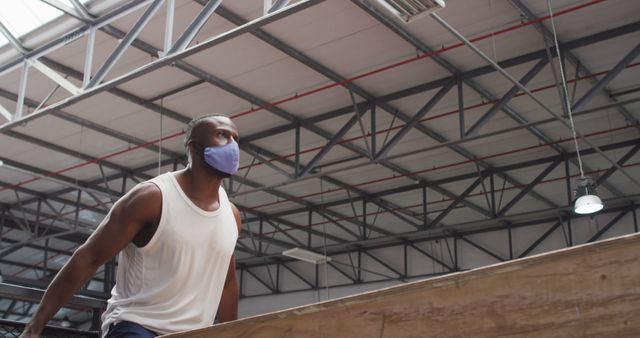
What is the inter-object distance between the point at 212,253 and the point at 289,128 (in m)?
11.1

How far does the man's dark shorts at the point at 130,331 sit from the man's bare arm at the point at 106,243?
0.18 meters

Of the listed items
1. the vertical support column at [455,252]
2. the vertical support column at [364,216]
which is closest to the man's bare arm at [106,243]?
the vertical support column at [364,216]

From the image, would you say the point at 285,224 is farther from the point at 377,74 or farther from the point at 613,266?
the point at 613,266

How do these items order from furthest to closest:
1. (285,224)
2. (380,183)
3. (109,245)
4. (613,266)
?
(285,224)
(380,183)
(109,245)
(613,266)

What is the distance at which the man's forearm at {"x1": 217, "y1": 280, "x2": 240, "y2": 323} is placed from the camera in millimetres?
2826

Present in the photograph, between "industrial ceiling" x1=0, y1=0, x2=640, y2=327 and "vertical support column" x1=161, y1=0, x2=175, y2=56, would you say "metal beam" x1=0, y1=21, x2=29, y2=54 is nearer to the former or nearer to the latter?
"industrial ceiling" x1=0, y1=0, x2=640, y2=327

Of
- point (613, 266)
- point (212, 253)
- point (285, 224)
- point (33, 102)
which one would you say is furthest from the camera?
point (285, 224)

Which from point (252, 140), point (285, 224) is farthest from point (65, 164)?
point (285, 224)

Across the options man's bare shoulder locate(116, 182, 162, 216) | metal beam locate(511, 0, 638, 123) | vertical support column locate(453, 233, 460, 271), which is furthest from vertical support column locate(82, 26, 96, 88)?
vertical support column locate(453, 233, 460, 271)

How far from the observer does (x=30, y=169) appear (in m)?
15.8

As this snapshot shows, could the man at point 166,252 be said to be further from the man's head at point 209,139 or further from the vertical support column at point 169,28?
the vertical support column at point 169,28

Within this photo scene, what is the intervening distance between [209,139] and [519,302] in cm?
153

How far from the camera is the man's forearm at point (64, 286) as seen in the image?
2305mm

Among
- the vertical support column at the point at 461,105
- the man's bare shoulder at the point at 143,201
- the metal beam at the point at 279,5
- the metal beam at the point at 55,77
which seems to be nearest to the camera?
the man's bare shoulder at the point at 143,201
